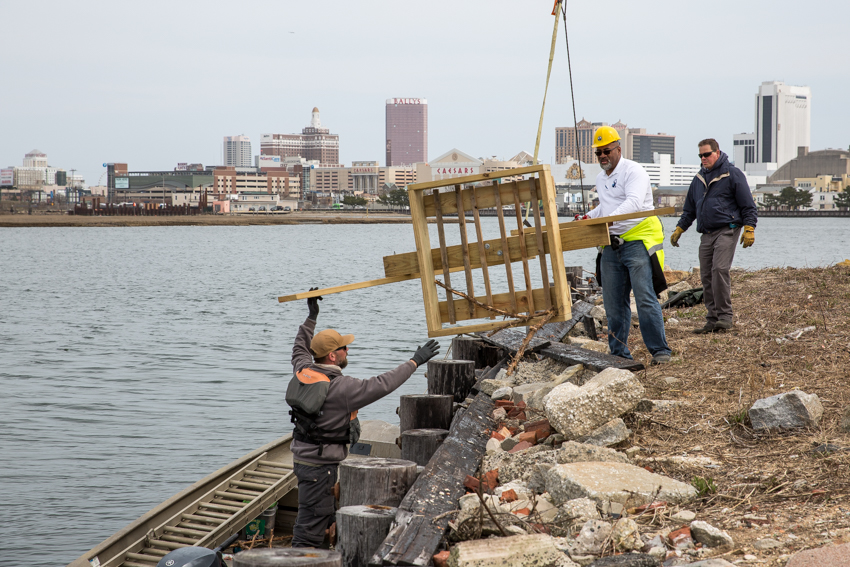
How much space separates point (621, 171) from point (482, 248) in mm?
2204

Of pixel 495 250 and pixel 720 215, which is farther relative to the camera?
pixel 720 215

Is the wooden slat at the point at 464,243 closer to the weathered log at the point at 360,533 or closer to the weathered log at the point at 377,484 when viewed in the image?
the weathered log at the point at 377,484

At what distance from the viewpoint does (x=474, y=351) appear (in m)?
10.3

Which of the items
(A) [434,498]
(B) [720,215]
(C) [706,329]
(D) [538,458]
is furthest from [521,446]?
(B) [720,215]

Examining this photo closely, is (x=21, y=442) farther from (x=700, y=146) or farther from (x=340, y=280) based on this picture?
(x=340, y=280)

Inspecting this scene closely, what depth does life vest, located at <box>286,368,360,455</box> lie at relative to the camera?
211 inches

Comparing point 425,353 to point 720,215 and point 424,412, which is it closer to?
point 424,412

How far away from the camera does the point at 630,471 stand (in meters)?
4.60

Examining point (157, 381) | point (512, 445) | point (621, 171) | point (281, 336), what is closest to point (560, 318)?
point (512, 445)

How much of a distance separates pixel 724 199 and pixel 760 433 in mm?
4079

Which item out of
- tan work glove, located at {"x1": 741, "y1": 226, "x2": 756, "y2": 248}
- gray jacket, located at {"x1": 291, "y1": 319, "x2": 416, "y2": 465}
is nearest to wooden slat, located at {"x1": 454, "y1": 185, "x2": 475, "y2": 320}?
gray jacket, located at {"x1": 291, "y1": 319, "x2": 416, "y2": 465}

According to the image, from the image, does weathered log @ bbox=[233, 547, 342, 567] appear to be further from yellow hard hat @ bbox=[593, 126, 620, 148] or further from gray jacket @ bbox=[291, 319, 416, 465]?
yellow hard hat @ bbox=[593, 126, 620, 148]

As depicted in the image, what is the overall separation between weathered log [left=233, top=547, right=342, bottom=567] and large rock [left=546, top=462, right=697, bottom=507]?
57.5 inches

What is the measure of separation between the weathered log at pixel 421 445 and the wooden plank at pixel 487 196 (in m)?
1.89
